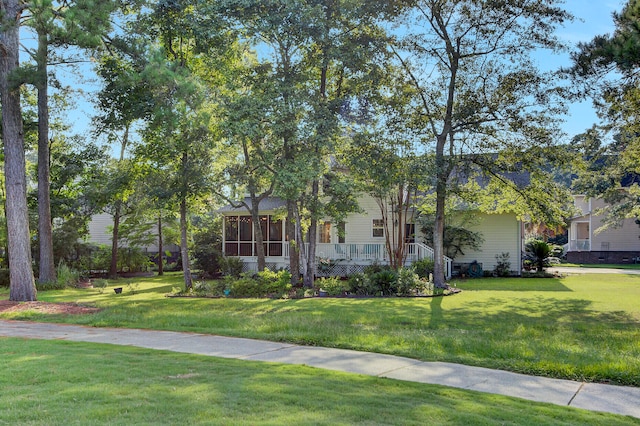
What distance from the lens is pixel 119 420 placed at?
4293mm

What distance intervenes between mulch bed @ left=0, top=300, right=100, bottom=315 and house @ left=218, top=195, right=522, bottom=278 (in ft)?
32.2

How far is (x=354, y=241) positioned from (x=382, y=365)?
19.9 metres

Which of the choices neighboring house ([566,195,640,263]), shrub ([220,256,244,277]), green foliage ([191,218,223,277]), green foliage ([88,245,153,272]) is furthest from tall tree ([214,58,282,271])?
neighboring house ([566,195,640,263])

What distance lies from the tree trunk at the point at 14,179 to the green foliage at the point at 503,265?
1994cm

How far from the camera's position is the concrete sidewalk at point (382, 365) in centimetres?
579

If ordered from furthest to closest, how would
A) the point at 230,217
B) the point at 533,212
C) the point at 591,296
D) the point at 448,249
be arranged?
1. the point at 230,217
2. the point at 448,249
3. the point at 533,212
4. the point at 591,296

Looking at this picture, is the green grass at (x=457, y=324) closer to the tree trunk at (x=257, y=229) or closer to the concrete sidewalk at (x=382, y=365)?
the concrete sidewalk at (x=382, y=365)

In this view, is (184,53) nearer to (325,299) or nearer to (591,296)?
(325,299)

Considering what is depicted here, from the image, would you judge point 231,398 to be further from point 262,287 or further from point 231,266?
point 231,266

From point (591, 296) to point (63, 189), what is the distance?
77.3ft

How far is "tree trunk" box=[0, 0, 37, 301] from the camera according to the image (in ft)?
51.0

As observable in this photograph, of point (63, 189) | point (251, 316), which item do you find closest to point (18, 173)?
point (251, 316)

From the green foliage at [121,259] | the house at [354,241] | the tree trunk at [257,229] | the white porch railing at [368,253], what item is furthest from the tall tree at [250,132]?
the green foliage at [121,259]

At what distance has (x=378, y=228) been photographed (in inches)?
1052
